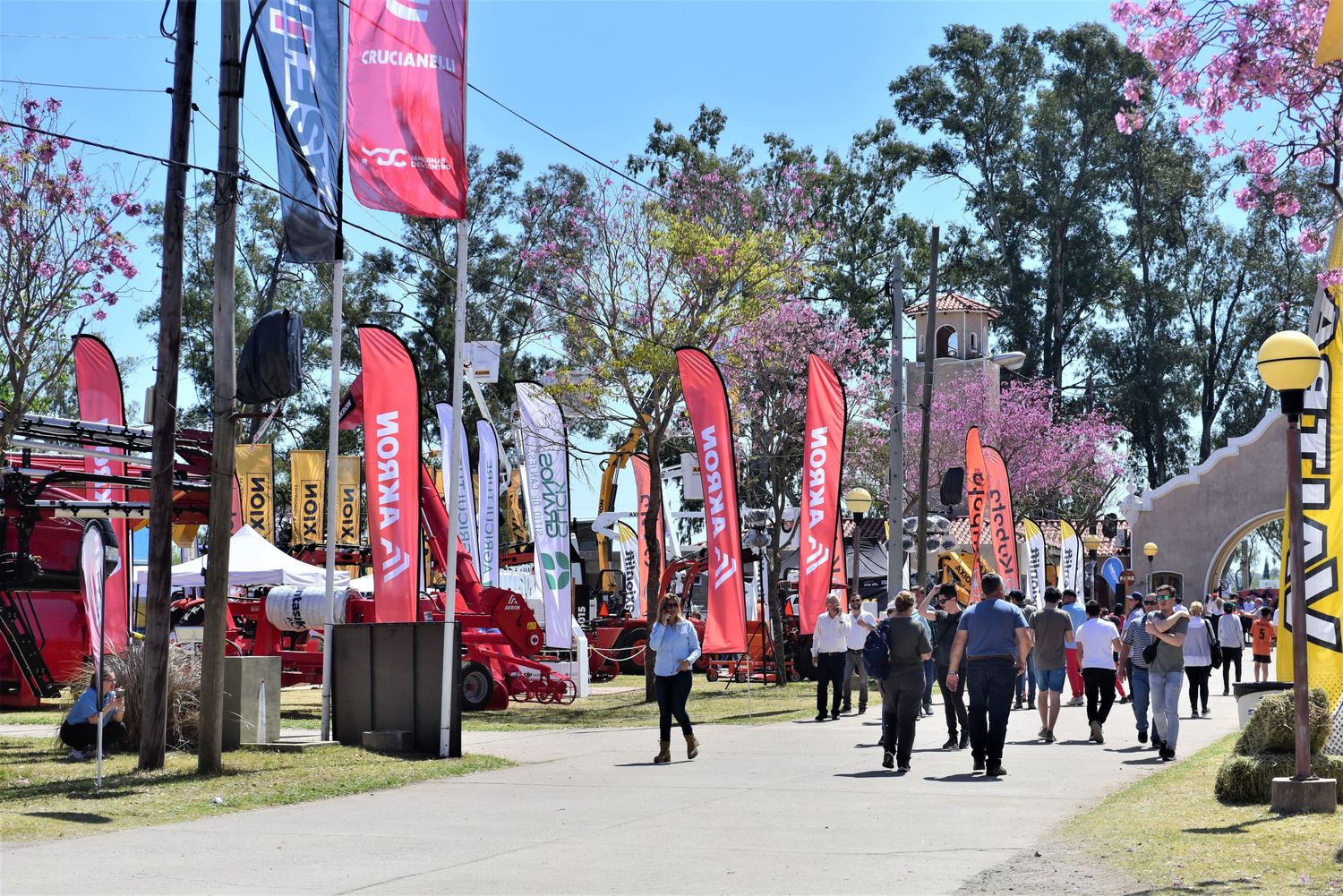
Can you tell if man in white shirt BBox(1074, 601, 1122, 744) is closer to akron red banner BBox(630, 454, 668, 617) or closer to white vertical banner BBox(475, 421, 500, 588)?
white vertical banner BBox(475, 421, 500, 588)

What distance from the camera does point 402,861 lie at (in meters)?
8.80

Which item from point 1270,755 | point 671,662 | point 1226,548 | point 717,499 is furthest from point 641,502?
point 1226,548

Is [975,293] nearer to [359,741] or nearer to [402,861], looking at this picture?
[359,741]

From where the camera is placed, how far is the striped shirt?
642 inches

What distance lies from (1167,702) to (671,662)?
534 centimetres

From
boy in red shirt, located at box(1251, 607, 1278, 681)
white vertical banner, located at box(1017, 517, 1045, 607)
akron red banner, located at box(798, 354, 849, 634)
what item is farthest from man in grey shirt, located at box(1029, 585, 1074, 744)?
white vertical banner, located at box(1017, 517, 1045, 607)

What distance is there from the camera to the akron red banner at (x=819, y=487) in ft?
69.7

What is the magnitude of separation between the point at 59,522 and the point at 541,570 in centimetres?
757

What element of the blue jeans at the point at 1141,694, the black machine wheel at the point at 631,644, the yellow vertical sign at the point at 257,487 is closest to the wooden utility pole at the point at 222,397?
the blue jeans at the point at 1141,694

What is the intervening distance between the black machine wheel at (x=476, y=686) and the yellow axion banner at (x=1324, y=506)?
12.7m

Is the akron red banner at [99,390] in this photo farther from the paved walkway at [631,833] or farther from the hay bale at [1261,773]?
the hay bale at [1261,773]

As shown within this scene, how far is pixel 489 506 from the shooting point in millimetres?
25578

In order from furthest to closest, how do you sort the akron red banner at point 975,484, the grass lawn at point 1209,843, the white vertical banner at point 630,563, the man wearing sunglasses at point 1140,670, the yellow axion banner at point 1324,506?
the white vertical banner at point 630,563 < the akron red banner at point 975,484 < the man wearing sunglasses at point 1140,670 < the yellow axion banner at point 1324,506 < the grass lawn at point 1209,843

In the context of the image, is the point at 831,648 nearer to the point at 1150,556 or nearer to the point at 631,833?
the point at 631,833
